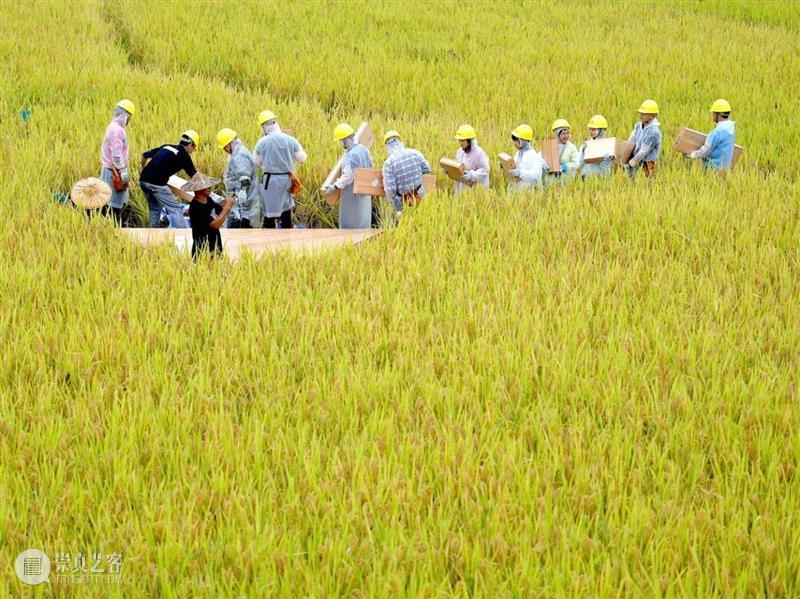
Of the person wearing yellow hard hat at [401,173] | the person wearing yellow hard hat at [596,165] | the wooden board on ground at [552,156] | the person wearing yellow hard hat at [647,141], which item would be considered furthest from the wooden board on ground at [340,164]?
the person wearing yellow hard hat at [647,141]

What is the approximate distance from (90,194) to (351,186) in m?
2.39

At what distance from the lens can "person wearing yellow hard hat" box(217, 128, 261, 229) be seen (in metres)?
8.72

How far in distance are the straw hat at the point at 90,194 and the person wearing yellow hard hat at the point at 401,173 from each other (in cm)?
247

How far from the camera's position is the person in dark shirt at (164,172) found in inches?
342

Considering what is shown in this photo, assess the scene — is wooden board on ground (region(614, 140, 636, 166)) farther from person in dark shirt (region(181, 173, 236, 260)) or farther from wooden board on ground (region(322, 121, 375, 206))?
person in dark shirt (region(181, 173, 236, 260))

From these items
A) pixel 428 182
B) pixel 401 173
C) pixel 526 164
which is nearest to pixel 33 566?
pixel 401 173

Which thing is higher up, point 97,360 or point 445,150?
point 445,150

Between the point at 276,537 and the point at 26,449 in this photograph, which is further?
the point at 26,449

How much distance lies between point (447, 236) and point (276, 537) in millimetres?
3966

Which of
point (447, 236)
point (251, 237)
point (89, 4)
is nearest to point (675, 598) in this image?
point (447, 236)

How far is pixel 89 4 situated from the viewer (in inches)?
703

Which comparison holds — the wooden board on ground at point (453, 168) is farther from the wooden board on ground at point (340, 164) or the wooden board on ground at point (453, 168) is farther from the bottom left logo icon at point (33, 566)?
the bottom left logo icon at point (33, 566)

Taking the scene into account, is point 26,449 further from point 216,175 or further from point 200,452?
point 216,175

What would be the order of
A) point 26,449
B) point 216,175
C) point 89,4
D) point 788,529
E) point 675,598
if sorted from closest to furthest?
point 675,598 < point 788,529 < point 26,449 < point 216,175 < point 89,4
